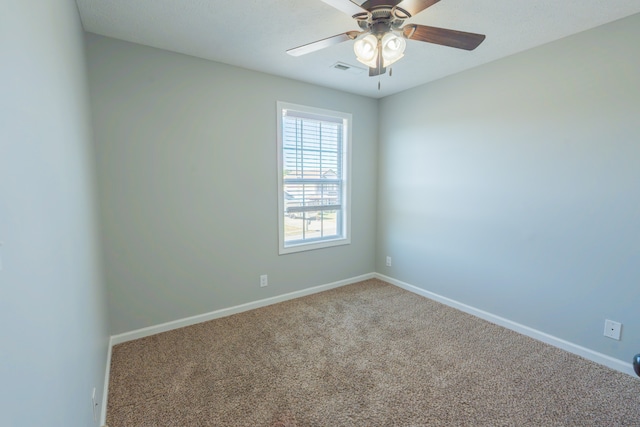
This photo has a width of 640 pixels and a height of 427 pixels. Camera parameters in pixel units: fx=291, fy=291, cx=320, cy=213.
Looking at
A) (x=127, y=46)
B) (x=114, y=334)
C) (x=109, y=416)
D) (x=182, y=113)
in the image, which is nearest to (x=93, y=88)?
(x=127, y=46)

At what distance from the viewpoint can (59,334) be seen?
938 millimetres

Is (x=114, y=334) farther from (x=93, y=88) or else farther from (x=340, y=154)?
(x=340, y=154)

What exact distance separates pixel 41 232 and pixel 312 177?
2881 mm

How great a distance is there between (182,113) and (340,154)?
1911 millimetres

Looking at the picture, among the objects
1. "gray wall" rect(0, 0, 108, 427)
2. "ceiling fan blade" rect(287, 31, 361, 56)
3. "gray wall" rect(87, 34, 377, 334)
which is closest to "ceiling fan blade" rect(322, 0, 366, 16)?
"ceiling fan blade" rect(287, 31, 361, 56)

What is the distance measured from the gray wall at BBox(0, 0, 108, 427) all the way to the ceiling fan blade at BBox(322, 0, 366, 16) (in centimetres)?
115

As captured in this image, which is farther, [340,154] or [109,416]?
[340,154]

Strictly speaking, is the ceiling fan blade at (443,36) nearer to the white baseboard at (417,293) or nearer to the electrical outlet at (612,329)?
the electrical outlet at (612,329)

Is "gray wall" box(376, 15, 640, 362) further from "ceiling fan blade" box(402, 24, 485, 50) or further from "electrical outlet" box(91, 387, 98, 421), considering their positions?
"electrical outlet" box(91, 387, 98, 421)

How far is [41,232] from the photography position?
33.2 inches

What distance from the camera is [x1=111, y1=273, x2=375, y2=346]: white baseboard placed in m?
2.55

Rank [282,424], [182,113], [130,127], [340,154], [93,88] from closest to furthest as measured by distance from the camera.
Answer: [282,424], [93,88], [130,127], [182,113], [340,154]

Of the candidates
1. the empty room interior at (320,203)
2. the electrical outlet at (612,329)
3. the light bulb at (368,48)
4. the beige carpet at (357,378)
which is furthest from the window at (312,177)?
the electrical outlet at (612,329)

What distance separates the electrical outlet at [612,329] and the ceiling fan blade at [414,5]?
259 cm
